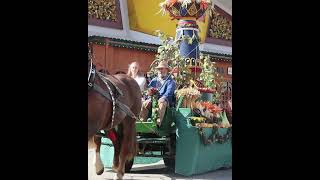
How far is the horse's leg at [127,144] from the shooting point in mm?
2883

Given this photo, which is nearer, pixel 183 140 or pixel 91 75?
pixel 91 75

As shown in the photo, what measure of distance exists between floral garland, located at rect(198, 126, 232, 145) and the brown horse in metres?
0.43

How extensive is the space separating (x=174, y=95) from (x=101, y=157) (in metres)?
0.62

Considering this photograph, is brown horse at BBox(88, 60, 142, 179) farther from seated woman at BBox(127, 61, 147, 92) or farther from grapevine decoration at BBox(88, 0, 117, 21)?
grapevine decoration at BBox(88, 0, 117, 21)

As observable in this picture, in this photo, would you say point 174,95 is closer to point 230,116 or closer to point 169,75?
point 169,75

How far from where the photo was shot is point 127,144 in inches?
117

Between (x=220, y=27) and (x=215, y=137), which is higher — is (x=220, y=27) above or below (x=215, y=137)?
above

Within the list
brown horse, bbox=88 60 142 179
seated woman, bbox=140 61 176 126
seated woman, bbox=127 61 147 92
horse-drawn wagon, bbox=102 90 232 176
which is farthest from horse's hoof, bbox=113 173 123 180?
seated woman, bbox=127 61 147 92

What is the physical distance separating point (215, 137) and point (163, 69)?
1.72 ft

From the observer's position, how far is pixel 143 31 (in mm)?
2979

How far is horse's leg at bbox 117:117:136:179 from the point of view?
2.88 metres

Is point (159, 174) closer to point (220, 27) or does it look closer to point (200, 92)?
point (200, 92)

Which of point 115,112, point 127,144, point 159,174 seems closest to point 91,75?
point 115,112
